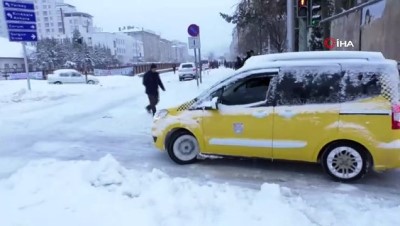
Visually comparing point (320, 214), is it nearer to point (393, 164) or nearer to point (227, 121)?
point (393, 164)

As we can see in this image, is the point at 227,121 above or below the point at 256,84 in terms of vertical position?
below

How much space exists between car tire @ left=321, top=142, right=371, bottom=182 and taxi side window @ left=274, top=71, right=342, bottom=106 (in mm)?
671

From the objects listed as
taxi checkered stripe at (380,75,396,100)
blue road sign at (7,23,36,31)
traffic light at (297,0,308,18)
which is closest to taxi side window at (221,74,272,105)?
taxi checkered stripe at (380,75,396,100)

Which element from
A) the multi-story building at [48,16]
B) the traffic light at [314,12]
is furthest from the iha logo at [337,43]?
the multi-story building at [48,16]

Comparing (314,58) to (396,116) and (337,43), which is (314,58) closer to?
(396,116)

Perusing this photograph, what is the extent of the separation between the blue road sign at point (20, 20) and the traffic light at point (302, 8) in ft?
48.5

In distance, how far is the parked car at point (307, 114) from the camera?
5.61m

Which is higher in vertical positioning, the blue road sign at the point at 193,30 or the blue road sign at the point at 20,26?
the blue road sign at the point at 20,26

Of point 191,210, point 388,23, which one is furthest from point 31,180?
point 388,23

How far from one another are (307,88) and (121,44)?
133m

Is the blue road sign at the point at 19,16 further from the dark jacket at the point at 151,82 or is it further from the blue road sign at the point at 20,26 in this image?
the dark jacket at the point at 151,82

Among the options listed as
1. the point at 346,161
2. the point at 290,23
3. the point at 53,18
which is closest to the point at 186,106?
the point at 346,161

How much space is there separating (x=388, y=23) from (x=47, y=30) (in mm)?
149493

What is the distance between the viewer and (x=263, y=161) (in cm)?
695
